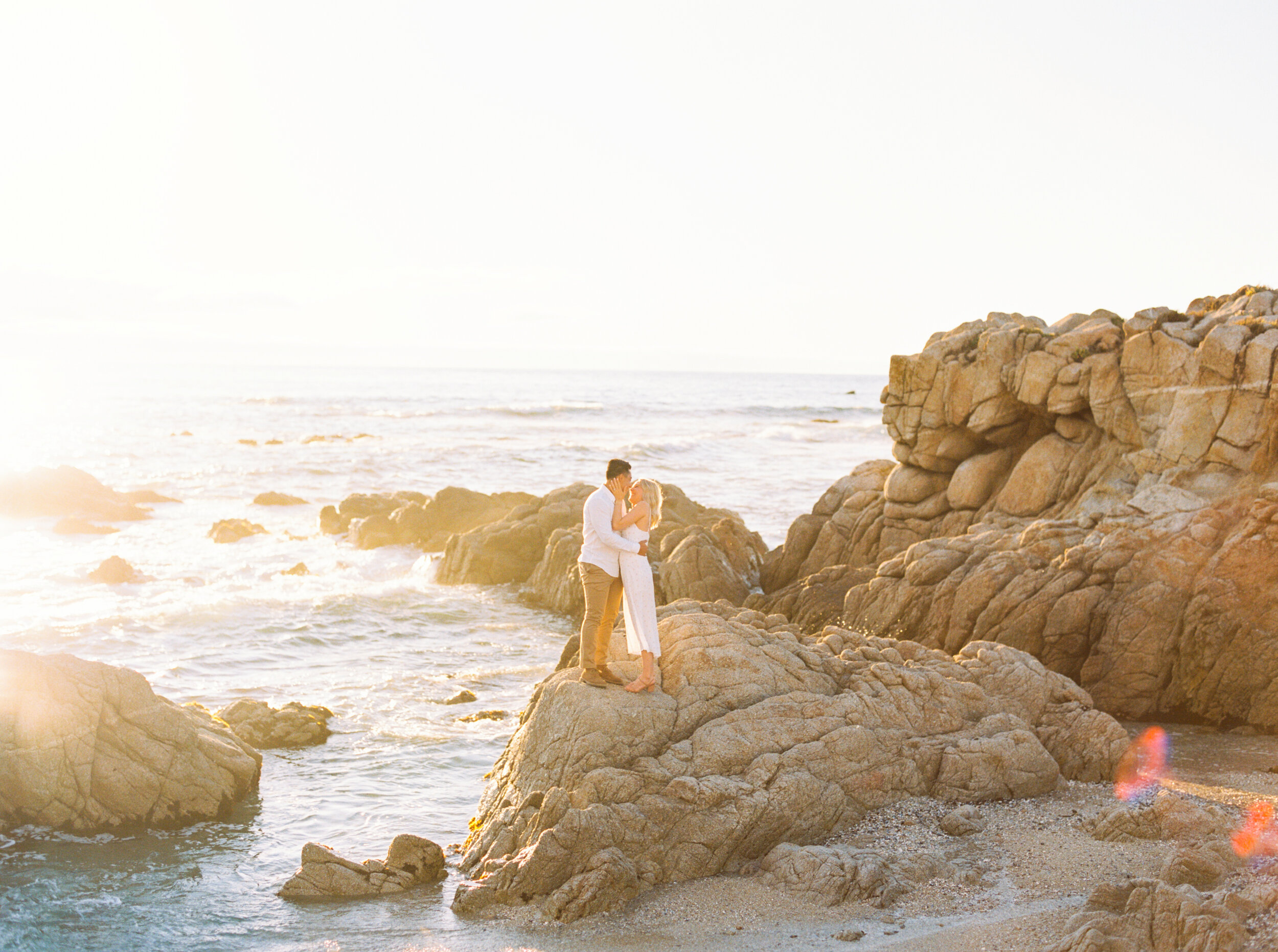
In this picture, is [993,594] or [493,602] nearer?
[993,594]

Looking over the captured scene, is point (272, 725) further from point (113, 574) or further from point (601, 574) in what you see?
point (113, 574)

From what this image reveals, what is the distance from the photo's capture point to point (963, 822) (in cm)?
926

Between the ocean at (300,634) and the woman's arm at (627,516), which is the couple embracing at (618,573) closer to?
the woman's arm at (627,516)

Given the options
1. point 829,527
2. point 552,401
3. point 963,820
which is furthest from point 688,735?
point 552,401

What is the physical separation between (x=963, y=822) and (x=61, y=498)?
1310 inches

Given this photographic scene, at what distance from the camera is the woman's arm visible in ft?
30.8

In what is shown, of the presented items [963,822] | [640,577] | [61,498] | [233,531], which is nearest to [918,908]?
[963,822]

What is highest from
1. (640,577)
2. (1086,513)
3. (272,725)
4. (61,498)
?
(1086,513)

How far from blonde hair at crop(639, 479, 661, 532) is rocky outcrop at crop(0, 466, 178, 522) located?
93.8ft

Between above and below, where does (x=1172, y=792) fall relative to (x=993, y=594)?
below

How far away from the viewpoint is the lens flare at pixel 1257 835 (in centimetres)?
814

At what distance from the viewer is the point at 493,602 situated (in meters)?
22.3

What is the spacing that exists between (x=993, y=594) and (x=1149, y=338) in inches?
234

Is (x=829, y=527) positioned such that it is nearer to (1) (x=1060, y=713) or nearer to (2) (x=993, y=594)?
(2) (x=993, y=594)
